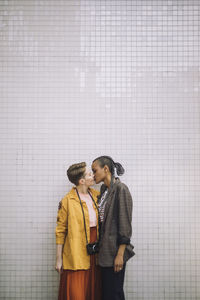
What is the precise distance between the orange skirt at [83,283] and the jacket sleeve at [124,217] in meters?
0.30

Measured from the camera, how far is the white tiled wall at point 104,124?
3053 mm

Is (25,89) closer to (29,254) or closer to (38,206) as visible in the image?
(38,206)

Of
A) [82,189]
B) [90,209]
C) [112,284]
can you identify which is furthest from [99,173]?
[112,284]

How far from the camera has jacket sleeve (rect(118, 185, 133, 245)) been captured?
2434 millimetres

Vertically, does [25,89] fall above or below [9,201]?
above

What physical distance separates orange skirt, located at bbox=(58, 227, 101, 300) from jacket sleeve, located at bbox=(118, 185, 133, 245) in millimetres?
297

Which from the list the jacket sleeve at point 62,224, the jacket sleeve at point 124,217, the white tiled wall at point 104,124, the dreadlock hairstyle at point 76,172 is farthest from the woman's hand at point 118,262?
the dreadlock hairstyle at point 76,172

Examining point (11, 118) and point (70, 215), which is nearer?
point (70, 215)

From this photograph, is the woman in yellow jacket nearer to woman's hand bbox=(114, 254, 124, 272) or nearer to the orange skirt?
the orange skirt

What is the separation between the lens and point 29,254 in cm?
306

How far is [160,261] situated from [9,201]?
1.69 meters

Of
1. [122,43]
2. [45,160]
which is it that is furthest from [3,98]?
[122,43]

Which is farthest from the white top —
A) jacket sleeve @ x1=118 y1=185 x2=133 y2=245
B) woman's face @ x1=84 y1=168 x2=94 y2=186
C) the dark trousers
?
the dark trousers

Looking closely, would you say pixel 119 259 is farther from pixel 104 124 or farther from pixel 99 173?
pixel 104 124
